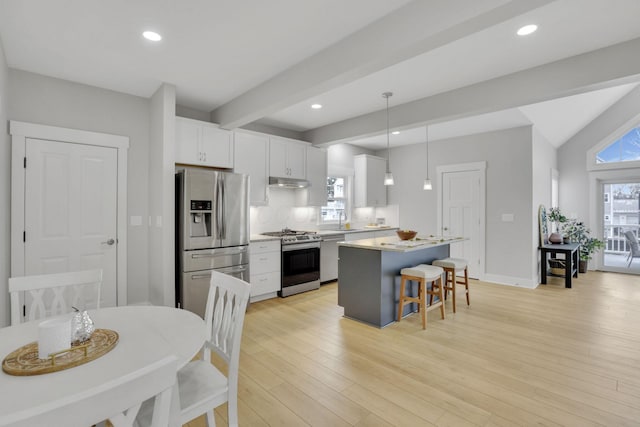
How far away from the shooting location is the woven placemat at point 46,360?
1110 mm

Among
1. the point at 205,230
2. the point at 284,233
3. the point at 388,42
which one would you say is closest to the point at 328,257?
the point at 284,233

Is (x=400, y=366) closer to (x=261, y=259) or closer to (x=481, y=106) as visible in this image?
(x=261, y=259)

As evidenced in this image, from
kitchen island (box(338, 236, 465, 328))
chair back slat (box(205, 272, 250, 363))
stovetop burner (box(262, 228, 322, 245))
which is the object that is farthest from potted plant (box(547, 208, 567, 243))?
chair back slat (box(205, 272, 250, 363))

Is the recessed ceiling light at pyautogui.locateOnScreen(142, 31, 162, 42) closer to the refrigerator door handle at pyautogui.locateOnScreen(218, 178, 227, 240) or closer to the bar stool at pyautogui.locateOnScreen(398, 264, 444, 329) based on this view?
the refrigerator door handle at pyautogui.locateOnScreen(218, 178, 227, 240)

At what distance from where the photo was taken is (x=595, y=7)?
2.22 m

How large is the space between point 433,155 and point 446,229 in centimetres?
150

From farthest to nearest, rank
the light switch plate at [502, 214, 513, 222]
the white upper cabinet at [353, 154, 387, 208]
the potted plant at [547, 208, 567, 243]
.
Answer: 1. the white upper cabinet at [353, 154, 387, 208]
2. the potted plant at [547, 208, 567, 243]
3. the light switch plate at [502, 214, 513, 222]

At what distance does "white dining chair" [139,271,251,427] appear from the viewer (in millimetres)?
1472

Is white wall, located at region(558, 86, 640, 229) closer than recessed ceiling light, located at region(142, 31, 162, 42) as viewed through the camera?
No

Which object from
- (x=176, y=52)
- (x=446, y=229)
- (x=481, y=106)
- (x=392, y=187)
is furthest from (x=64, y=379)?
(x=392, y=187)

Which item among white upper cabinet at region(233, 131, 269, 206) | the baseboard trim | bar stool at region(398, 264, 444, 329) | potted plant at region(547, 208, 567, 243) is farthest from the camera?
potted plant at region(547, 208, 567, 243)

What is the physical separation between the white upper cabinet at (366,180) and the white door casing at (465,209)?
48.9 inches

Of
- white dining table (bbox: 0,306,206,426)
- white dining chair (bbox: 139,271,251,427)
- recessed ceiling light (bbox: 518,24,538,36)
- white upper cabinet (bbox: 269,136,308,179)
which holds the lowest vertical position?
white dining chair (bbox: 139,271,251,427)

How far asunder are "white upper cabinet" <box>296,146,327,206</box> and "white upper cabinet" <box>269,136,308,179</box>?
15cm
